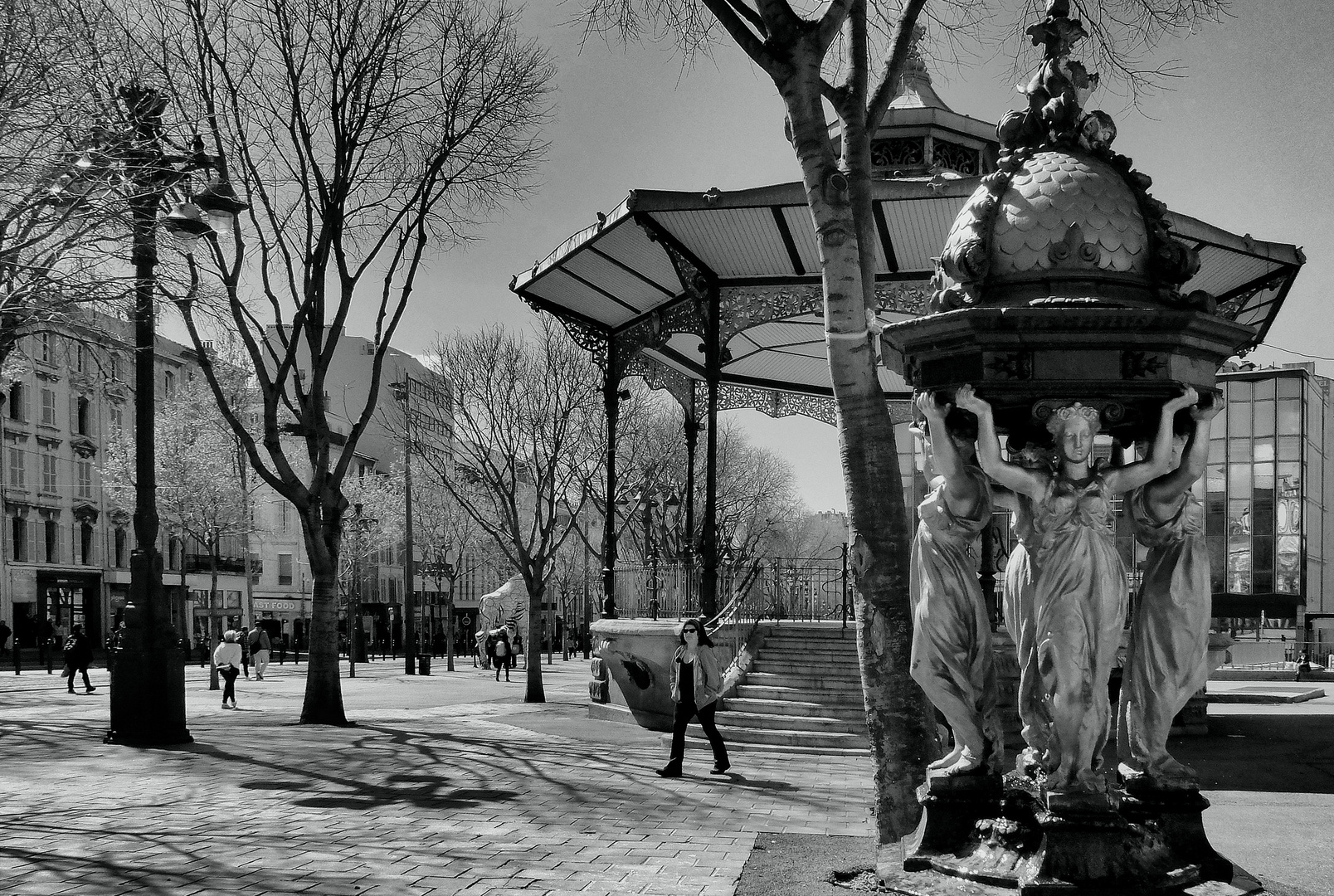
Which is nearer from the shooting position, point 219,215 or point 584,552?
point 219,215

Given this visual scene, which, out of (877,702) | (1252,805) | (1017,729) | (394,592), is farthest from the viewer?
(394,592)

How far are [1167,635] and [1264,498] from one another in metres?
58.0

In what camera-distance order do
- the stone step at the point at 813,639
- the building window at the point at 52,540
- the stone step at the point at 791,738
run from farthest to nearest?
the building window at the point at 52,540 → the stone step at the point at 813,639 → the stone step at the point at 791,738

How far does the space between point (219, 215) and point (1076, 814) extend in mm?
12253

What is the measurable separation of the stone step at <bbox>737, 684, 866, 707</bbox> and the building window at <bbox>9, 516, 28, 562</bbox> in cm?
4062

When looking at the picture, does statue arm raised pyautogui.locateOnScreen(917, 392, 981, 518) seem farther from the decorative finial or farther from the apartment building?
the apartment building

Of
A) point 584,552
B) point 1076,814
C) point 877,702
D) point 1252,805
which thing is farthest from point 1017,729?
point 584,552

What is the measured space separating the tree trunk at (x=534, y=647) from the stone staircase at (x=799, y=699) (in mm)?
6156

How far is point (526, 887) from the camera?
6.07m

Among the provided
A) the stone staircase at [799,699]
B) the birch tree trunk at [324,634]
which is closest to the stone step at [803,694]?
the stone staircase at [799,699]

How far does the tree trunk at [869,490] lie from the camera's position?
5.92 metres

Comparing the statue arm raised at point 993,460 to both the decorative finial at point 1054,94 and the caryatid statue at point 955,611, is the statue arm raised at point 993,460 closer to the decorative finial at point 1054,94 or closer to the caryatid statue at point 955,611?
the caryatid statue at point 955,611

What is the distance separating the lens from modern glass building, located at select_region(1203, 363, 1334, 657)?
53.5 metres

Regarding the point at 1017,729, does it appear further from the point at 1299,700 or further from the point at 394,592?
the point at 394,592
